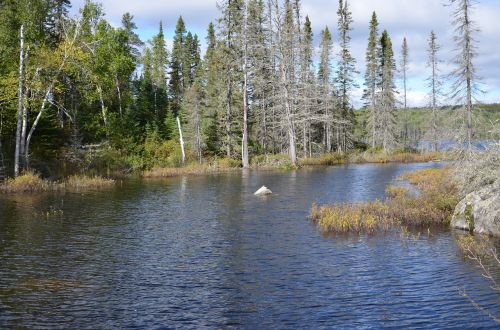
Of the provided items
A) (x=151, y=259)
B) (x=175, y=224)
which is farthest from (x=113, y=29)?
(x=151, y=259)

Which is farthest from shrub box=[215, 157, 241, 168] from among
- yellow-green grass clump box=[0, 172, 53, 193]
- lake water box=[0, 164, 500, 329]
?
lake water box=[0, 164, 500, 329]

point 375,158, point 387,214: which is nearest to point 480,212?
point 387,214

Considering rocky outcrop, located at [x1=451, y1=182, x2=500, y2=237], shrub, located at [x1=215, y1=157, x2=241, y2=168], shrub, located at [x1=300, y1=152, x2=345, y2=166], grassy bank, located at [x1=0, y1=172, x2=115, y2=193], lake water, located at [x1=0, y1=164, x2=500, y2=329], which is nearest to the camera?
lake water, located at [x1=0, y1=164, x2=500, y2=329]

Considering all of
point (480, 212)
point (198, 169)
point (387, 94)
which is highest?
point (387, 94)

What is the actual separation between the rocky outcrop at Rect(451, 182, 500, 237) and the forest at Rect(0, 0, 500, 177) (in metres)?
2.56

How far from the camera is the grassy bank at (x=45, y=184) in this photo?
101 ft

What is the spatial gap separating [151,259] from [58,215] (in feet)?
31.4

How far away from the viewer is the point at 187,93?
181ft

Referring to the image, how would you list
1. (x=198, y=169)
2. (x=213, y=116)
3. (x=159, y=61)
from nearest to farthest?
(x=198, y=169), (x=213, y=116), (x=159, y=61)

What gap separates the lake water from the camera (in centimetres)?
1013

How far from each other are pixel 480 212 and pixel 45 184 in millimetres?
27056

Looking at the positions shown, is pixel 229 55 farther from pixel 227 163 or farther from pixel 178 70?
pixel 178 70

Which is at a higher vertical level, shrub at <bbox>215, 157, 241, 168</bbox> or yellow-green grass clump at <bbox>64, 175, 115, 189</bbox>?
shrub at <bbox>215, 157, 241, 168</bbox>

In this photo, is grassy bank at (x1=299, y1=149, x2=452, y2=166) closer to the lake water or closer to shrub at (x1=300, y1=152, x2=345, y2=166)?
shrub at (x1=300, y1=152, x2=345, y2=166)
